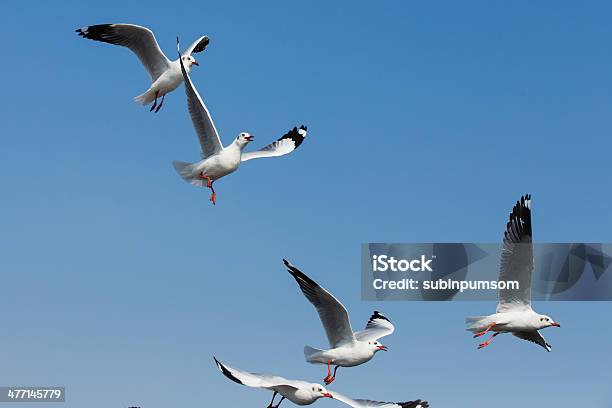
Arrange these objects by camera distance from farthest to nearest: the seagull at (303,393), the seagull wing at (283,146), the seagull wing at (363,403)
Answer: the seagull wing at (283,146)
the seagull wing at (363,403)
the seagull at (303,393)

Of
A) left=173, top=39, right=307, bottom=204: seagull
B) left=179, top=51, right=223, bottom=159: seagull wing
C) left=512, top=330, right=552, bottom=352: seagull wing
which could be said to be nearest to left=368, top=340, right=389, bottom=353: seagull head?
left=512, top=330, right=552, bottom=352: seagull wing

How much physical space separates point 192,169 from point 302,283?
8.77ft

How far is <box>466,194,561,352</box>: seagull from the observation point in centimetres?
1614

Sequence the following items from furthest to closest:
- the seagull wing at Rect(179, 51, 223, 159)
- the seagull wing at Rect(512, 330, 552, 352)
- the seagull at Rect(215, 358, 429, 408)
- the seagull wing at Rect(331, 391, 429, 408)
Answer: the seagull wing at Rect(512, 330, 552, 352), the seagull wing at Rect(179, 51, 223, 159), the seagull wing at Rect(331, 391, 429, 408), the seagull at Rect(215, 358, 429, 408)

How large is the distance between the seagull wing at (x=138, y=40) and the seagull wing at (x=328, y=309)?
420 cm

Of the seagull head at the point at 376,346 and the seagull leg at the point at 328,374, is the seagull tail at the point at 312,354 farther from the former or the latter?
the seagull head at the point at 376,346

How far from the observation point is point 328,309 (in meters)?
14.9

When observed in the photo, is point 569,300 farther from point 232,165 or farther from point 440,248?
point 232,165

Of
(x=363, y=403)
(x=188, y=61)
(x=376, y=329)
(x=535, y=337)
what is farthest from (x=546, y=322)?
(x=188, y=61)

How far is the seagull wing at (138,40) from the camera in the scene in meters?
→ 17.3

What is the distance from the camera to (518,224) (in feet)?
53.7

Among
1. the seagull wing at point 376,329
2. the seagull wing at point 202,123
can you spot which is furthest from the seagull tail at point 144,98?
the seagull wing at point 376,329

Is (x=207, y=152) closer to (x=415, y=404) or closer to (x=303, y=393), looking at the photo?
(x=303, y=393)

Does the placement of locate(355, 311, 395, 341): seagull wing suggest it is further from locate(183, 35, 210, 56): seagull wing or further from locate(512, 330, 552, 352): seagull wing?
locate(183, 35, 210, 56): seagull wing
